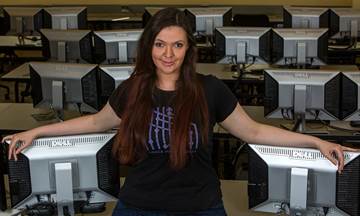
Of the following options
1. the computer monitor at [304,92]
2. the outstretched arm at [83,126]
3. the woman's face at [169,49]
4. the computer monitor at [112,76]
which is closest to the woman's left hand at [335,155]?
the woman's face at [169,49]

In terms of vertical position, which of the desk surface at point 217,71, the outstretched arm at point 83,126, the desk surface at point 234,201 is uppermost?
the outstretched arm at point 83,126

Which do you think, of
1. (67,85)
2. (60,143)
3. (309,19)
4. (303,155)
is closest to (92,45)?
(67,85)

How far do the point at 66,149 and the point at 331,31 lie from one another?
14.3 ft

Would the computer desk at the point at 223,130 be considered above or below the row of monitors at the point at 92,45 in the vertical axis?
below

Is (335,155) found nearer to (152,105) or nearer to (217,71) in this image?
(152,105)

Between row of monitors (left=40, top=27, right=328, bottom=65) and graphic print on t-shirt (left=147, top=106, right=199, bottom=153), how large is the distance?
103 inches

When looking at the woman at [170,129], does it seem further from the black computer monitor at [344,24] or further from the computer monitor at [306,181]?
the black computer monitor at [344,24]

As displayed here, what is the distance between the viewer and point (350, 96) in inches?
144

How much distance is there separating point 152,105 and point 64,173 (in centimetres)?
43

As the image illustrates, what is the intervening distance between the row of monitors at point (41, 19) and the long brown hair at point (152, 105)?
4.26 metres

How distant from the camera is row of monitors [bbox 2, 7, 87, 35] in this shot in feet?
21.4

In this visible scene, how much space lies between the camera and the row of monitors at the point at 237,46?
16.2 feet
